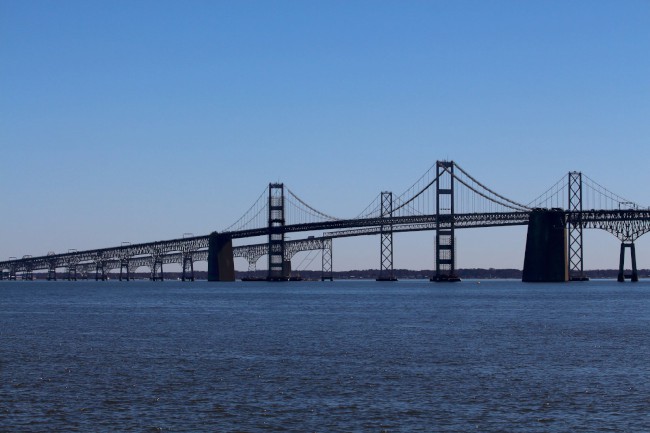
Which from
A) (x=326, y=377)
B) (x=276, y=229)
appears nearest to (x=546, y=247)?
(x=276, y=229)

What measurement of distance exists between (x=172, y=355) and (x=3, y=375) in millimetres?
6467

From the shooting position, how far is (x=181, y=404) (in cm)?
2258

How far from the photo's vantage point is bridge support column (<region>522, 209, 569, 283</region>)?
4616 inches

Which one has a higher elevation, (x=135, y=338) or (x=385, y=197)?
(x=385, y=197)

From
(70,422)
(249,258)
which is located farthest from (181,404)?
(249,258)

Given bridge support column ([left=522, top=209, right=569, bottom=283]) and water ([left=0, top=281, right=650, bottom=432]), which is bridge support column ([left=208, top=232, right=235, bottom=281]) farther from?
water ([left=0, top=281, right=650, bottom=432])

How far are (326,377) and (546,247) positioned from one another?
9528 cm

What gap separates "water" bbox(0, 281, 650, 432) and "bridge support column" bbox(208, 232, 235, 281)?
9858 cm

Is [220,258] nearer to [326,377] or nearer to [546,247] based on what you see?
[546,247]

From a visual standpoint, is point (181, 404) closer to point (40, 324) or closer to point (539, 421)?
point (539, 421)

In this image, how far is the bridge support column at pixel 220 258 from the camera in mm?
147250

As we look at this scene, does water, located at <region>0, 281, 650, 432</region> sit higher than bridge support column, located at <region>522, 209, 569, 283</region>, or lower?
lower

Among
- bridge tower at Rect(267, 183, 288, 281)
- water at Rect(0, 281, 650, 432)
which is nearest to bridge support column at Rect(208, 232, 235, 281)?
bridge tower at Rect(267, 183, 288, 281)

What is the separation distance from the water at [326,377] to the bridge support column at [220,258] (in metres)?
98.6
